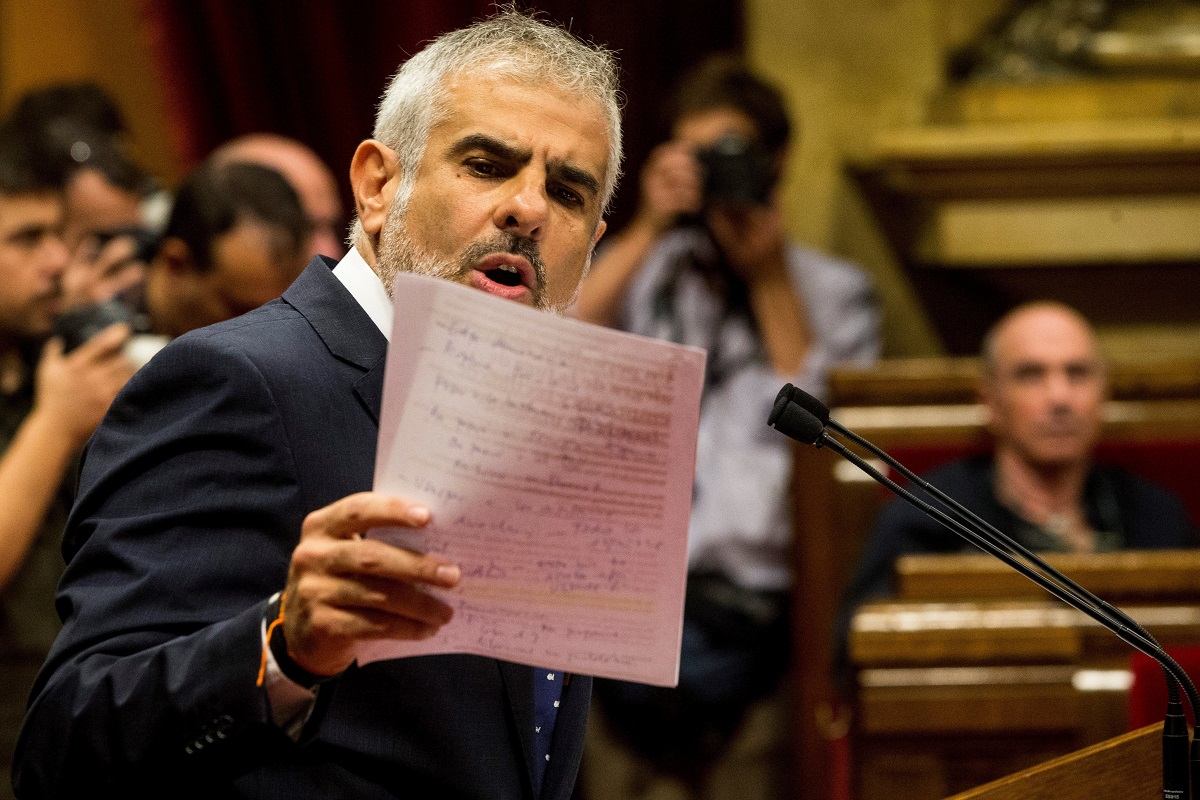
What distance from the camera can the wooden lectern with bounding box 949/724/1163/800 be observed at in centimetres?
124

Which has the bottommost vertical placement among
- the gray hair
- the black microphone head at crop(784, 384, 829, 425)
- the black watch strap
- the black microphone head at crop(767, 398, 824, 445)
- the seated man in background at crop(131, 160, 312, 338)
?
the black watch strap

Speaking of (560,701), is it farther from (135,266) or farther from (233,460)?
(135,266)

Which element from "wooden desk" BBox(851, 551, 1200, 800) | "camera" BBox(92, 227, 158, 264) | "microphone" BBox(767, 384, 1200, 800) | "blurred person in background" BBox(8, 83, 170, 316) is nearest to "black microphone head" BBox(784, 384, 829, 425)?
"microphone" BBox(767, 384, 1200, 800)

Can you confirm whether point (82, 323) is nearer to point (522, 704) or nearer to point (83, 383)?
point (83, 383)

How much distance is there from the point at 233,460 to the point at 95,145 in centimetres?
250

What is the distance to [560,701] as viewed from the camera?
4.99 feet

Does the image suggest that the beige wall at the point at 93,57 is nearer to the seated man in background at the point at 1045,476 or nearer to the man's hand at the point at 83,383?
the man's hand at the point at 83,383

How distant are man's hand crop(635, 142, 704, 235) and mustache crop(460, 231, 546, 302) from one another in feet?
6.88

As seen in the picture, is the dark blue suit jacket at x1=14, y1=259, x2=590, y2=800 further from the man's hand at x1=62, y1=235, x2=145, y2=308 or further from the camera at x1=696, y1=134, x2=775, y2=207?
the camera at x1=696, y1=134, x2=775, y2=207

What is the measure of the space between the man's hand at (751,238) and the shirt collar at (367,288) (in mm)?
2124

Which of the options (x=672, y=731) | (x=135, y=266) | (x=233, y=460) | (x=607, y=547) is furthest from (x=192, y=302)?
(x=607, y=547)

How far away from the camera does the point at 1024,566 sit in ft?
4.44

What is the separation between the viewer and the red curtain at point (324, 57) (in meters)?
4.04

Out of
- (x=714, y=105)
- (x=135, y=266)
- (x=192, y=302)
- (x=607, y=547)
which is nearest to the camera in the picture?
(x=607, y=547)
